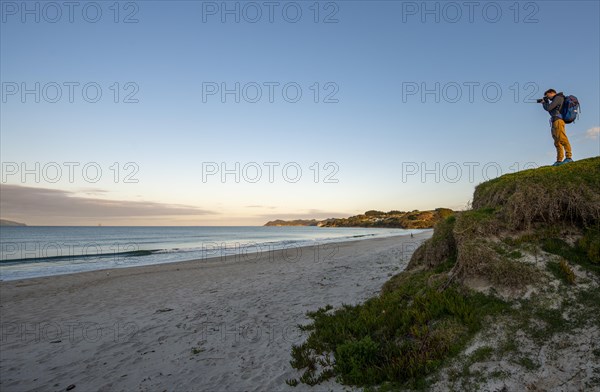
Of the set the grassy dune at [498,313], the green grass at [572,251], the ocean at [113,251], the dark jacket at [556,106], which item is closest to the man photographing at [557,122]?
the dark jacket at [556,106]

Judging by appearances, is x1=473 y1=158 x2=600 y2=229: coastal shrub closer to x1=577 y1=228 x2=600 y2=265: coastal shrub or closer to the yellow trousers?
x1=577 y1=228 x2=600 y2=265: coastal shrub

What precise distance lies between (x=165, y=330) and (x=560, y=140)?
1495 centimetres

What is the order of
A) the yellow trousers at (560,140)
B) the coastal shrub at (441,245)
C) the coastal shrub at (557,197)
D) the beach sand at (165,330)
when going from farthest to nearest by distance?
1. the yellow trousers at (560,140)
2. the coastal shrub at (441,245)
3. the coastal shrub at (557,197)
4. the beach sand at (165,330)

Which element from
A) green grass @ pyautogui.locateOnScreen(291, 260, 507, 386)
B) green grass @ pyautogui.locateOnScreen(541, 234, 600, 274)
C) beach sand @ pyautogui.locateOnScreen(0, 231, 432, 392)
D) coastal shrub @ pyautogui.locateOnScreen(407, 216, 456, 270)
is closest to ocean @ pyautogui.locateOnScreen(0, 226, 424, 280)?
beach sand @ pyautogui.locateOnScreen(0, 231, 432, 392)

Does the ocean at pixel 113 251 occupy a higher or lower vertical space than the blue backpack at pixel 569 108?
lower

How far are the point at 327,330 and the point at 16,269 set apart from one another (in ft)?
99.1

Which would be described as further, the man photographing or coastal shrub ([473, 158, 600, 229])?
the man photographing

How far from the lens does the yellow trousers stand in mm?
10805

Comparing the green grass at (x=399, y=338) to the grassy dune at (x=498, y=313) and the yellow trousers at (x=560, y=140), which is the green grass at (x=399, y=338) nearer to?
the grassy dune at (x=498, y=313)

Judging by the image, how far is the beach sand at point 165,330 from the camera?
6.77 m

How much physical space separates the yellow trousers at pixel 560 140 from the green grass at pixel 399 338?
7.61 m

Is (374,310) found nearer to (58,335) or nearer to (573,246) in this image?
(573,246)

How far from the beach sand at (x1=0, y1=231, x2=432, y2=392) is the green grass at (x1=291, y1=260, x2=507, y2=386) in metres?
0.42

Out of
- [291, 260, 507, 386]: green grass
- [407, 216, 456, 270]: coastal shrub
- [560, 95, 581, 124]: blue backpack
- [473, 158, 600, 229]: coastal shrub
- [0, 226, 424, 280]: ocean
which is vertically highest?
[560, 95, 581, 124]: blue backpack
